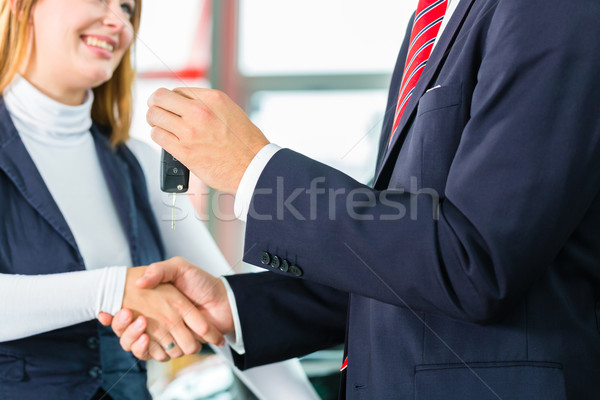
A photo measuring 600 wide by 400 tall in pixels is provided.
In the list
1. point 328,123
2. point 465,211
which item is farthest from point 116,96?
point 328,123

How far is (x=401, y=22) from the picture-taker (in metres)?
3.68

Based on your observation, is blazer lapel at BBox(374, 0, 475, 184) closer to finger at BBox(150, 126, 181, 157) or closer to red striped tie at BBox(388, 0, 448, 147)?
red striped tie at BBox(388, 0, 448, 147)

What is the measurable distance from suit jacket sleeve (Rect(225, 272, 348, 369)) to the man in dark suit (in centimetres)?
29

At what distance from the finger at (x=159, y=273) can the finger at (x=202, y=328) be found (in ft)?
0.32

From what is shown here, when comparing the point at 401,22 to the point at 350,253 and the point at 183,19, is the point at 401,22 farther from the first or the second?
the point at 350,253

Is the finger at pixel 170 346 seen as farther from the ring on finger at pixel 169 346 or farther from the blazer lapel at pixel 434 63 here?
the blazer lapel at pixel 434 63

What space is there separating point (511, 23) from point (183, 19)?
10.5 feet

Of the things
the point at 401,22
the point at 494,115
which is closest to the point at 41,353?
the point at 494,115

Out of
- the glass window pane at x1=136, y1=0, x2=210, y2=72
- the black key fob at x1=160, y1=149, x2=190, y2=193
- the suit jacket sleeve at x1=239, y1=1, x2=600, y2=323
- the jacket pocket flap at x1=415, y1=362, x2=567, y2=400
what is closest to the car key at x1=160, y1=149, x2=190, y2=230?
the black key fob at x1=160, y1=149, x2=190, y2=193

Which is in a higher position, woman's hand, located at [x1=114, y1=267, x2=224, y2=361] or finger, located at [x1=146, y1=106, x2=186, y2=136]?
finger, located at [x1=146, y1=106, x2=186, y2=136]

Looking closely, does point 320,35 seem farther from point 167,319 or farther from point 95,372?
point 95,372

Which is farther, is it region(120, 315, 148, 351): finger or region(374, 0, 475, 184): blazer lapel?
region(120, 315, 148, 351): finger

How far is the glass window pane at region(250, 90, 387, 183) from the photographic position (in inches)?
139

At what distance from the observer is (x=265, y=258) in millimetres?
935
